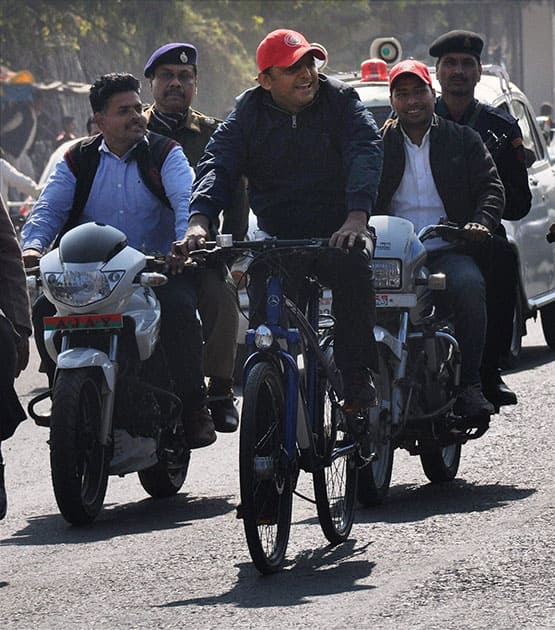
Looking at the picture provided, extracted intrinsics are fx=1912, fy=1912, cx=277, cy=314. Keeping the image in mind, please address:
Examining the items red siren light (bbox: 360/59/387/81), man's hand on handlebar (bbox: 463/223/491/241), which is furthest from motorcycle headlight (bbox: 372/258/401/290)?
red siren light (bbox: 360/59/387/81)

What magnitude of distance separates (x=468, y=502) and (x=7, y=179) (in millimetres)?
10915

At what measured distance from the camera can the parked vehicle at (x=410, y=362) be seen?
7.89 m

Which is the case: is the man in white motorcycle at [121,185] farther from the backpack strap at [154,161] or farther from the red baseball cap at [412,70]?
the red baseball cap at [412,70]

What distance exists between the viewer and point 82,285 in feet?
25.5

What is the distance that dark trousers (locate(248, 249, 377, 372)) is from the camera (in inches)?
264

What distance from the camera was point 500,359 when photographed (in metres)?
8.84

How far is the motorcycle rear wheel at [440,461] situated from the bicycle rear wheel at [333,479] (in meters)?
1.02

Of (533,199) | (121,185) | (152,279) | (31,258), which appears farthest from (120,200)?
(533,199)

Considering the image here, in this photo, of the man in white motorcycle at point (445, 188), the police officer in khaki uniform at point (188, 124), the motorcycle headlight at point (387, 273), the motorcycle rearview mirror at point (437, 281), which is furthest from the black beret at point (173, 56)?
the motorcycle rearview mirror at point (437, 281)

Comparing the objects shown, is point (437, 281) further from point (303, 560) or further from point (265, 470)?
point (265, 470)

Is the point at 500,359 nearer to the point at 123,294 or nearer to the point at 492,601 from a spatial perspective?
the point at 123,294

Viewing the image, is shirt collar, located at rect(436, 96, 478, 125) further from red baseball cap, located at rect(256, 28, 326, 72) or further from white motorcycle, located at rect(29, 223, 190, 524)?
red baseball cap, located at rect(256, 28, 326, 72)

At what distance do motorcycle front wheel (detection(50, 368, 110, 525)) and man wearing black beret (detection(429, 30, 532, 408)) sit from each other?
6.56 feet

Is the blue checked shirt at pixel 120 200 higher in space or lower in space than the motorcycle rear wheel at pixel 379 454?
higher
